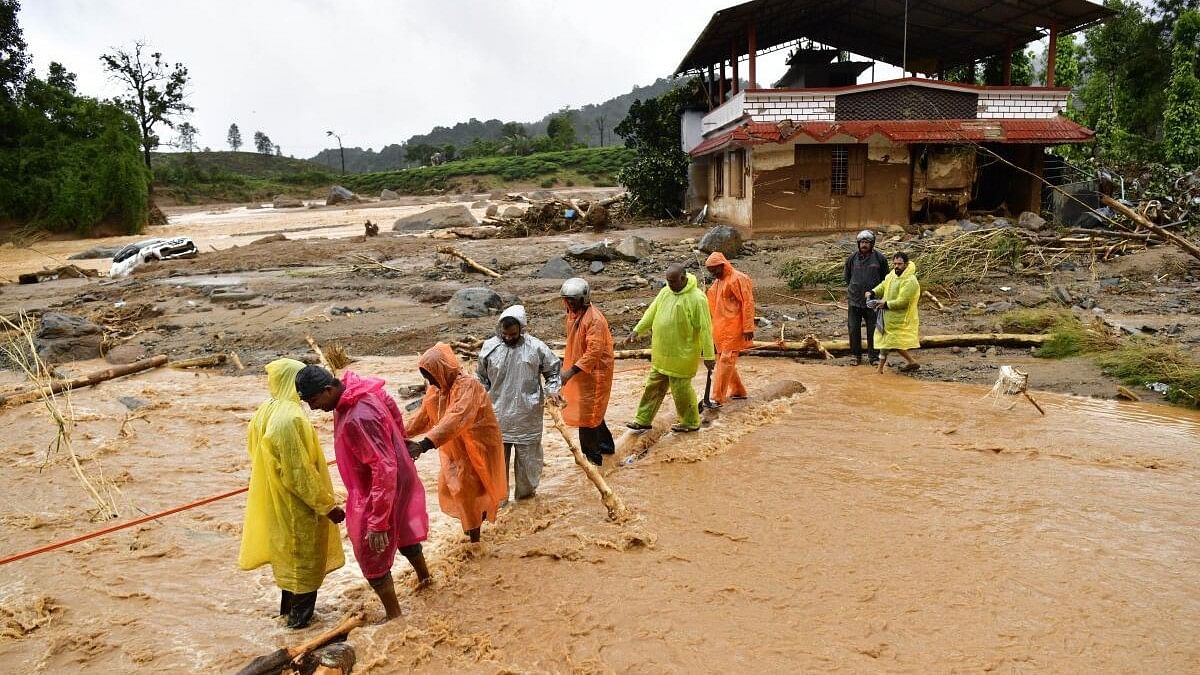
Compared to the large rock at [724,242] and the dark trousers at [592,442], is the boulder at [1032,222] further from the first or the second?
the dark trousers at [592,442]

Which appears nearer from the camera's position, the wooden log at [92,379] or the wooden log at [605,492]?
the wooden log at [605,492]

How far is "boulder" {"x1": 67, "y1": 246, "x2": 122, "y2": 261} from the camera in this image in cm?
2679

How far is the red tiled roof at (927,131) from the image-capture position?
58.8 ft

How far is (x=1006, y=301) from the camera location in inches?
473

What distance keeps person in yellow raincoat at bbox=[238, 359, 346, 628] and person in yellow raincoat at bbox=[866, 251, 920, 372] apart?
6.48 meters

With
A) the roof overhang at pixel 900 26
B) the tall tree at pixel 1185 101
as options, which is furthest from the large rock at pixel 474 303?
the tall tree at pixel 1185 101

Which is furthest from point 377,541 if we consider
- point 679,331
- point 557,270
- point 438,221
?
point 438,221

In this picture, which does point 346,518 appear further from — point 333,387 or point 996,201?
point 996,201

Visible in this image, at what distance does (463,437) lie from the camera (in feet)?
15.5

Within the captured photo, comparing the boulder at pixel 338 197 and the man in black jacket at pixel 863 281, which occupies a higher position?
the boulder at pixel 338 197

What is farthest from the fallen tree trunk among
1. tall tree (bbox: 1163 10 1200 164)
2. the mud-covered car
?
tall tree (bbox: 1163 10 1200 164)

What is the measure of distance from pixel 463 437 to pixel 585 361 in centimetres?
142

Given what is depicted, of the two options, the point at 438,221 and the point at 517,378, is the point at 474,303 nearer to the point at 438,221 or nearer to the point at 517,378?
the point at 517,378

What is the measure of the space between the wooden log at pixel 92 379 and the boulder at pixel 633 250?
9.23 metres
